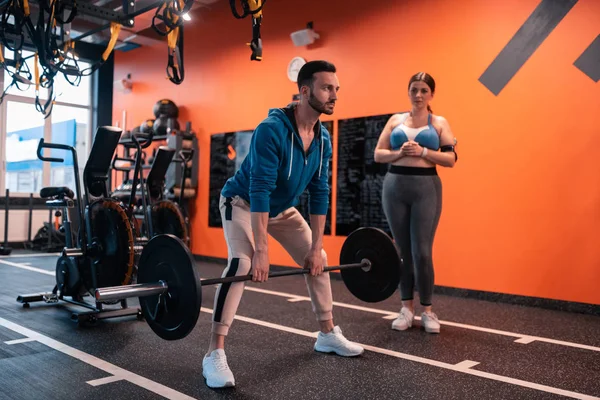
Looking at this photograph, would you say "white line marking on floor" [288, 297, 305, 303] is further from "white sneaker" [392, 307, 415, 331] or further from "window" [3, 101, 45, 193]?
"window" [3, 101, 45, 193]

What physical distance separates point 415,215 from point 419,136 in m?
0.44

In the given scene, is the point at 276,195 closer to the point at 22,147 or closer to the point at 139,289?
the point at 139,289

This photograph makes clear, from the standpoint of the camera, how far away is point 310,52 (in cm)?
543

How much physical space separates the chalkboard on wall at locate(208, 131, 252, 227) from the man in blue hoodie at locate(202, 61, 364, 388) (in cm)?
383

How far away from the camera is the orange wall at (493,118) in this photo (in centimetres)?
376

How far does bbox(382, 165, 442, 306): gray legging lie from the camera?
9.59 ft

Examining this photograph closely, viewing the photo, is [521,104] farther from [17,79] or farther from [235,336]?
[17,79]

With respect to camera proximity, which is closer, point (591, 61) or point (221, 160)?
point (591, 61)

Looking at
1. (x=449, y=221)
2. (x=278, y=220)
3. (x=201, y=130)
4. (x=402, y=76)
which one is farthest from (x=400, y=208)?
(x=201, y=130)

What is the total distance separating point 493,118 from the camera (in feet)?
13.7

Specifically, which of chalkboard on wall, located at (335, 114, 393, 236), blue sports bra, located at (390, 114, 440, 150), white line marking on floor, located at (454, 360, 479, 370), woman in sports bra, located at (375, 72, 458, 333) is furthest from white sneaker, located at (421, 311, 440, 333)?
chalkboard on wall, located at (335, 114, 393, 236)

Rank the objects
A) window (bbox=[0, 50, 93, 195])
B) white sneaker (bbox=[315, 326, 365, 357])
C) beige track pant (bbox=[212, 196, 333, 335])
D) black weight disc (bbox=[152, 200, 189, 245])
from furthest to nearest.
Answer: window (bbox=[0, 50, 93, 195]) < black weight disc (bbox=[152, 200, 189, 245]) < white sneaker (bbox=[315, 326, 365, 357]) < beige track pant (bbox=[212, 196, 333, 335])

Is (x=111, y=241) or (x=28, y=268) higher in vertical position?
(x=111, y=241)

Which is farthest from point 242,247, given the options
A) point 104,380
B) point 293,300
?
point 293,300
